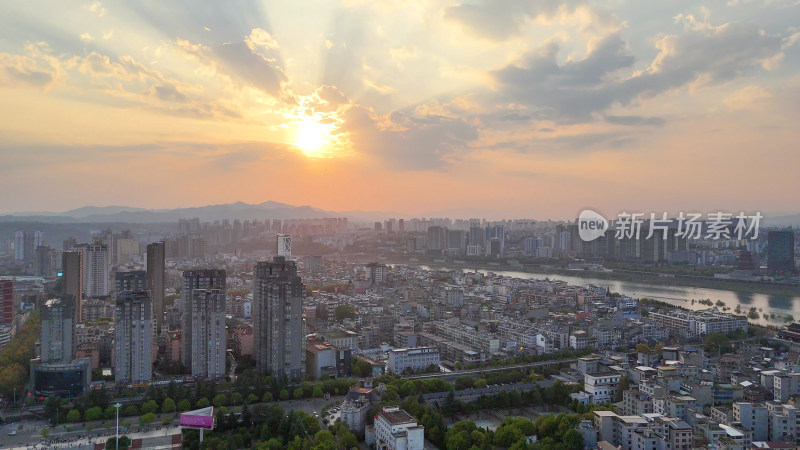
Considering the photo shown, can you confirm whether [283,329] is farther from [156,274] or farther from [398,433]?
[156,274]

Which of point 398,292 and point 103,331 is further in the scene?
point 398,292

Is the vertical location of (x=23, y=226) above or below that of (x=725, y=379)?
above

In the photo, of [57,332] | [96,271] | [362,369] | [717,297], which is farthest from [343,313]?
[717,297]

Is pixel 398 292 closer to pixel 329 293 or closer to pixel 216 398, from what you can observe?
pixel 329 293

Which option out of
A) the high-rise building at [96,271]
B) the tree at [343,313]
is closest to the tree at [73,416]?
the tree at [343,313]

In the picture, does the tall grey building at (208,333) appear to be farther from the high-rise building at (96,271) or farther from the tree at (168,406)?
the high-rise building at (96,271)

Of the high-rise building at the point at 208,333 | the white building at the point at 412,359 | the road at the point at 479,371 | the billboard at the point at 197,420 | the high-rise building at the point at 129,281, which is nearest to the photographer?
the billboard at the point at 197,420

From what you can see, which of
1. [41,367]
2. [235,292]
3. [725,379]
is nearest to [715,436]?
[725,379]
